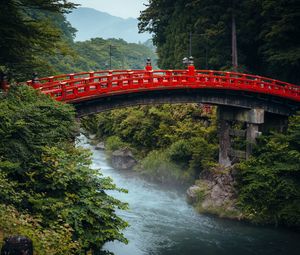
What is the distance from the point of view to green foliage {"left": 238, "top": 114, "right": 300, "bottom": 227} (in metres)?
29.7

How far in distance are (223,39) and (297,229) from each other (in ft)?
79.0

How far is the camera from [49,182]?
15.6m

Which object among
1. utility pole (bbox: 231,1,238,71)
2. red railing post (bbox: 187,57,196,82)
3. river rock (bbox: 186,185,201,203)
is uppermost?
utility pole (bbox: 231,1,238,71)

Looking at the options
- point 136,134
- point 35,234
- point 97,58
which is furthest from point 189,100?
point 97,58

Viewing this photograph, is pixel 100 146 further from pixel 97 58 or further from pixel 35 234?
pixel 97 58

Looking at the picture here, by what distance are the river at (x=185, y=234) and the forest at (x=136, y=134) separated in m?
1.42

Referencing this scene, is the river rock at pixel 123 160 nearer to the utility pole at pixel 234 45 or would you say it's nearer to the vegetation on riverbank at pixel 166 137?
the vegetation on riverbank at pixel 166 137

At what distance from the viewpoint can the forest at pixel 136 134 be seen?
14.7 metres

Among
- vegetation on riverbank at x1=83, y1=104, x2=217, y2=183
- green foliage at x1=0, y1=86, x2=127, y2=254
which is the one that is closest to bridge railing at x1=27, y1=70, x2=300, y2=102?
vegetation on riverbank at x1=83, y1=104, x2=217, y2=183

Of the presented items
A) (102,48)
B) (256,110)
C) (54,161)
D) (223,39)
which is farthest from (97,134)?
(102,48)

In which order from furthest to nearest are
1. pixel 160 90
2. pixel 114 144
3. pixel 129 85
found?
pixel 114 144
pixel 160 90
pixel 129 85

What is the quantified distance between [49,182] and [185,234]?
1426 centimetres

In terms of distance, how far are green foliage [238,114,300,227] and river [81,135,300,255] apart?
112 cm

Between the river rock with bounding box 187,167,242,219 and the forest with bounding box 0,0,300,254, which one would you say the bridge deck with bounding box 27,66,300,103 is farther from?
the river rock with bounding box 187,167,242,219
